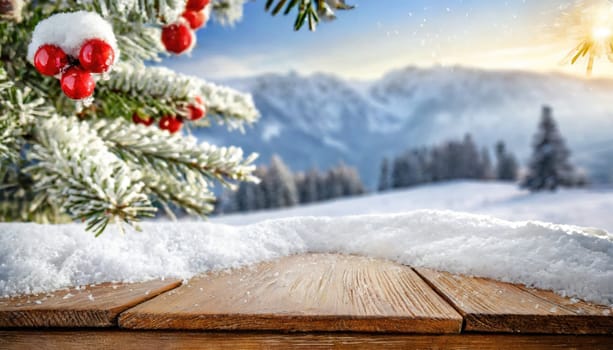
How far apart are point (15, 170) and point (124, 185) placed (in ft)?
3.13

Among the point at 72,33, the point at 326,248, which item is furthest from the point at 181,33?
the point at 326,248

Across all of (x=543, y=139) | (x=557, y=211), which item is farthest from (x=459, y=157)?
(x=557, y=211)

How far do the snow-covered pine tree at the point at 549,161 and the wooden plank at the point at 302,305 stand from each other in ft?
53.3

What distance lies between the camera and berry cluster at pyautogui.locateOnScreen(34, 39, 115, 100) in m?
0.81

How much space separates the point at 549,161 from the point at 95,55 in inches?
666

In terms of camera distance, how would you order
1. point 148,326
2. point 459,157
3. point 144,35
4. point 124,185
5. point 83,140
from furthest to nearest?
point 459,157
point 144,35
point 83,140
point 124,185
point 148,326

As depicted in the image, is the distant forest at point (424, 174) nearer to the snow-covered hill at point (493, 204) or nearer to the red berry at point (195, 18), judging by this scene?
the snow-covered hill at point (493, 204)

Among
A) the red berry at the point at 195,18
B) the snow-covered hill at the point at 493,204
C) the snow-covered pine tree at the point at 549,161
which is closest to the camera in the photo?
the red berry at the point at 195,18

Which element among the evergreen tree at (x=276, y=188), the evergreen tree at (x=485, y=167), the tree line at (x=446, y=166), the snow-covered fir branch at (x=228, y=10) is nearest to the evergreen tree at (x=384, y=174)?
the tree line at (x=446, y=166)

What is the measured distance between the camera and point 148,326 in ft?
2.26

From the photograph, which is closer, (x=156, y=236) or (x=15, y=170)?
(x=156, y=236)

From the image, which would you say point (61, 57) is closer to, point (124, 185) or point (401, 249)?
point (124, 185)

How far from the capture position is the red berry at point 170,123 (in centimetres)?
138

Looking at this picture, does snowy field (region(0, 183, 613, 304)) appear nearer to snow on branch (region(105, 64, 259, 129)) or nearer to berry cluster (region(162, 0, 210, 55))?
snow on branch (region(105, 64, 259, 129))
